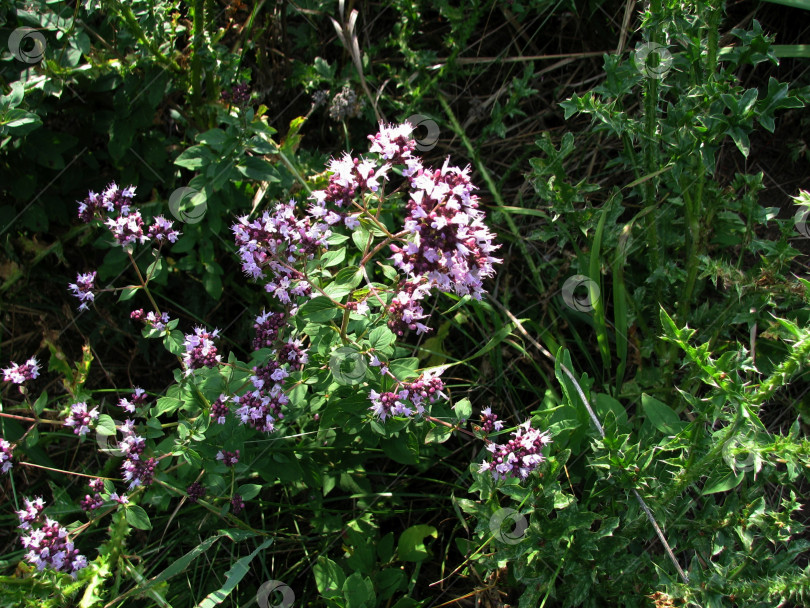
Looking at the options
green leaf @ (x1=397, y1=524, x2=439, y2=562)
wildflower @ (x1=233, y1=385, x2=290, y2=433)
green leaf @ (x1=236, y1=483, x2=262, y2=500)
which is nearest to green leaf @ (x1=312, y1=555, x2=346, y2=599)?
green leaf @ (x1=397, y1=524, x2=439, y2=562)

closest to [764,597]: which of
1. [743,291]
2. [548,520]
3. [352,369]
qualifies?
[548,520]

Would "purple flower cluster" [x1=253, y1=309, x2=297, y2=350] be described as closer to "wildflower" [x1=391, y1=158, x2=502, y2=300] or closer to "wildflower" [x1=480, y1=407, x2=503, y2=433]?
"wildflower" [x1=391, y1=158, x2=502, y2=300]

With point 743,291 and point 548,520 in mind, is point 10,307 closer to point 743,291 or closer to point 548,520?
point 548,520

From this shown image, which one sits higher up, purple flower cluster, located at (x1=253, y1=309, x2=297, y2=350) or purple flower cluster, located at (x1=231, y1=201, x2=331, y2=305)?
purple flower cluster, located at (x1=231, y1=201, x2=331, y2=305)

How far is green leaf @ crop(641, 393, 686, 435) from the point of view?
2.56 metres

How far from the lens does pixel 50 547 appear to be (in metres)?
2.38

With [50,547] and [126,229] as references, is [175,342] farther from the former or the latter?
[50,547]

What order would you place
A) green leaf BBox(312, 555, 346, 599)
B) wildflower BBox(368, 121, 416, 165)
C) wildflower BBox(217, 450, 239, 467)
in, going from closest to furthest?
1. wildflower BBox(368, 121, 416, 165)
2. wildflower BBox(217, 450, 239, 467)
3. green leaf BBox(312, 555, 346, 599)

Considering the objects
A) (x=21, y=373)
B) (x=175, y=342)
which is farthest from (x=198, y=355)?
(x=21, y=373)

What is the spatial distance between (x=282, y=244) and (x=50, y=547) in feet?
4.69

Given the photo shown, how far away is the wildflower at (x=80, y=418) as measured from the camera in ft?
8.29

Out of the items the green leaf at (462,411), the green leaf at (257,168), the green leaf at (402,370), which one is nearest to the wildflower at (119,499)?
the green leaf at (402,370)

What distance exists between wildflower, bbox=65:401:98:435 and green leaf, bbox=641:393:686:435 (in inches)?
87.7

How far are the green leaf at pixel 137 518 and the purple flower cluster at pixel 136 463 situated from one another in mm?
86
